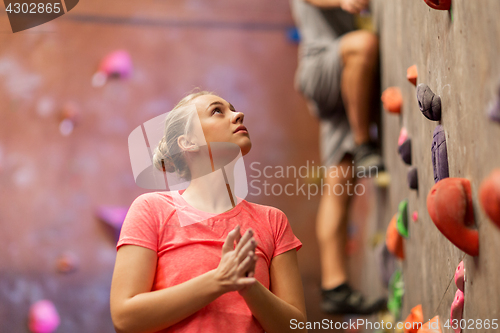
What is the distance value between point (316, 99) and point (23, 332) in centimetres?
158

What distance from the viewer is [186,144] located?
0.91m

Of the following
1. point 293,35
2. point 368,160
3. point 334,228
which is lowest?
point 334,228

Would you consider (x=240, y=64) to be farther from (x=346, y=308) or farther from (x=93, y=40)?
(x=346, y=308)

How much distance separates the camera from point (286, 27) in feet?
8.14

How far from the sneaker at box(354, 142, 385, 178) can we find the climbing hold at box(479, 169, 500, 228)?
1410 mm

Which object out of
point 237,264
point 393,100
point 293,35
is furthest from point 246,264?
point 293,35

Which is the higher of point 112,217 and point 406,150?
point 406,150

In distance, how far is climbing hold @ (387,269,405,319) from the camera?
1696 mm

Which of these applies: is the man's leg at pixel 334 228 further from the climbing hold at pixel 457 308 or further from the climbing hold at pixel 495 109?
the climbing hold at pixel 495 109

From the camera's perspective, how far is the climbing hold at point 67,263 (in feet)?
7.04

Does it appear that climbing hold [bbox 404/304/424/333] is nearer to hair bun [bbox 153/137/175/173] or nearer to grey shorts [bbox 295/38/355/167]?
hair bun [bbox 153/137/175/173]

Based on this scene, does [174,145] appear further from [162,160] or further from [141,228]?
[141,228]

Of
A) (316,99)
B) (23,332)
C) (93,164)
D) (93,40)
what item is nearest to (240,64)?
(316,99)

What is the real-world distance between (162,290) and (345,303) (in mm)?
1267
